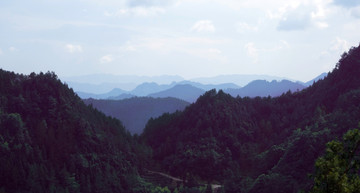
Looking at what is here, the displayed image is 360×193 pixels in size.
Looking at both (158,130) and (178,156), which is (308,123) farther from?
(158,130)

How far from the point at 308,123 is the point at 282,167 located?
11977mm

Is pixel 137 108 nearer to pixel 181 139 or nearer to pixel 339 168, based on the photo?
pixel 181 139

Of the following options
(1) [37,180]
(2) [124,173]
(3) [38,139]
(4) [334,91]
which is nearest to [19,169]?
(1) [37,180]

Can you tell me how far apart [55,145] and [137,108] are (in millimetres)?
82768

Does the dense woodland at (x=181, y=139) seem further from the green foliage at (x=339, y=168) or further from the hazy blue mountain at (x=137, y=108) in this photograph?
the hazy blue mountain at (x=137, y=108)

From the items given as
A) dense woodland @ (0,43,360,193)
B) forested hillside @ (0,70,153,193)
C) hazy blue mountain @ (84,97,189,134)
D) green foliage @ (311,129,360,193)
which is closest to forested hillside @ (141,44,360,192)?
dense woodland @ (0,43,360,193)

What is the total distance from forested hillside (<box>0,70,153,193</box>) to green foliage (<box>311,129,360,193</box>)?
27.2 m

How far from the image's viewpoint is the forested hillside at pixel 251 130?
A: 34125mm

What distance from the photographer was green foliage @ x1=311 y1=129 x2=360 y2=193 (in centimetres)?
771

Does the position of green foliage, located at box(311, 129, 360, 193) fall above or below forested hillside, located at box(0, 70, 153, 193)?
above

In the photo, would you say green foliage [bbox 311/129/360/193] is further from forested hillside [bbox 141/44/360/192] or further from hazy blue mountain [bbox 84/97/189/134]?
hazy blue mountain [bbox 84/97/189/134]

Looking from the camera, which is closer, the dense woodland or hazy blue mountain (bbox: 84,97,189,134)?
the dense woodland

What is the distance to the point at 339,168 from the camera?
7.76 metres

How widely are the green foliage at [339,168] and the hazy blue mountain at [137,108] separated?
335 ft
